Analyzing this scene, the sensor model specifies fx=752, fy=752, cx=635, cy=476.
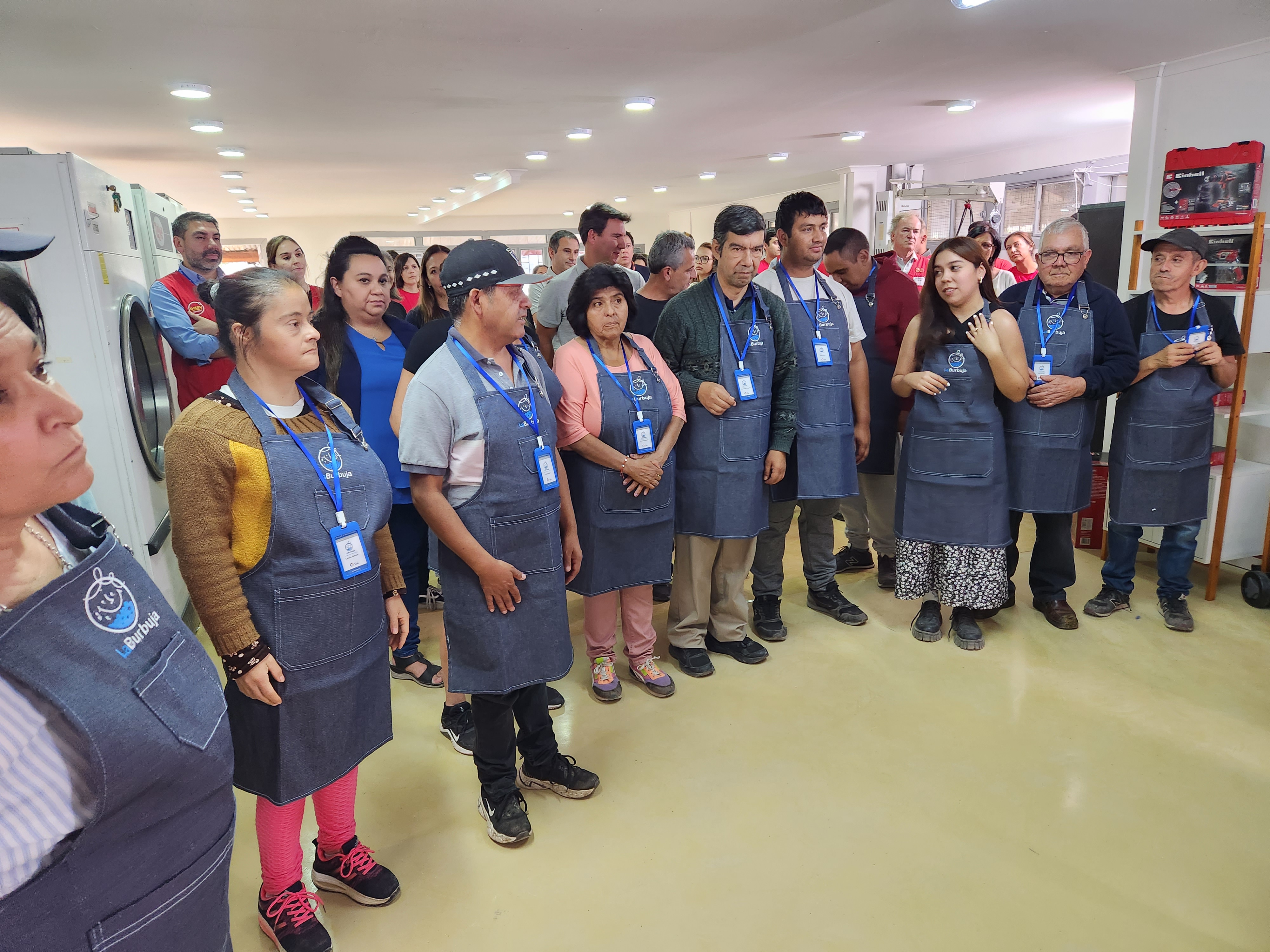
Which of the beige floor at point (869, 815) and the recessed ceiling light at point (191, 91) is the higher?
the recessed ceiling light at point (191, 91)

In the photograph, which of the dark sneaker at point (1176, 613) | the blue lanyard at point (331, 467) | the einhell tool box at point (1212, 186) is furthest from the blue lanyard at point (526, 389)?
the einhell tool box at point (1212, 186)

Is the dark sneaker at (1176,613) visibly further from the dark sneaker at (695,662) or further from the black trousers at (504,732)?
the black trousers at (504,732)

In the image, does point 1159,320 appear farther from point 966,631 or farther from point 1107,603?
point 966,631

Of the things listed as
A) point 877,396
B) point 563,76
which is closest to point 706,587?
point 877,396

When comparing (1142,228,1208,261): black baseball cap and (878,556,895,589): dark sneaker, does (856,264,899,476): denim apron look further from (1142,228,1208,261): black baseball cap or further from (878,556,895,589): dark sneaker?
(1142,228,1208,261): black baseball cap

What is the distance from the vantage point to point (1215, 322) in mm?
3023

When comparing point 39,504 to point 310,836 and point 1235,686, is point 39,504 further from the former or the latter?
point 1235,686

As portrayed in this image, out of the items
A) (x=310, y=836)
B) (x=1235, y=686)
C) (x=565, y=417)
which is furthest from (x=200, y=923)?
(x=1235, y=686)

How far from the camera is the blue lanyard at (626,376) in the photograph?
246 centimetres

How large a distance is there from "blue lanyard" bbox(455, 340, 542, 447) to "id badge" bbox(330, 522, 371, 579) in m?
0.51

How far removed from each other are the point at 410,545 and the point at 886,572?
7.52ft

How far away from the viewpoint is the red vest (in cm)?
311

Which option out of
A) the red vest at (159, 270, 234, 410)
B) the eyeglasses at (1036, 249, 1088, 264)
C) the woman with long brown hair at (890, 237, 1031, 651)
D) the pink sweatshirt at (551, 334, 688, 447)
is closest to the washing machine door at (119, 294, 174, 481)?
the red vest at (159, 270, 234, 410)

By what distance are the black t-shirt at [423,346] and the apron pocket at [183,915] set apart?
4.86ft
